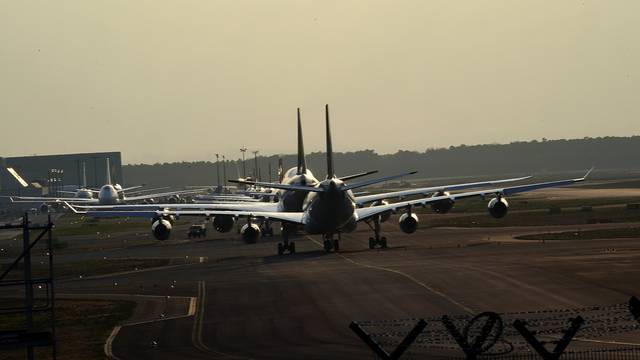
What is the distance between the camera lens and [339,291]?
5788 centimetres

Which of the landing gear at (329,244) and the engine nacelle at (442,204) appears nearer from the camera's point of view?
the landing gear at (329,244)

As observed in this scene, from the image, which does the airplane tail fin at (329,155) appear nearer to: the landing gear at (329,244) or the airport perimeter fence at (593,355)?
the landing gear at (329,244)

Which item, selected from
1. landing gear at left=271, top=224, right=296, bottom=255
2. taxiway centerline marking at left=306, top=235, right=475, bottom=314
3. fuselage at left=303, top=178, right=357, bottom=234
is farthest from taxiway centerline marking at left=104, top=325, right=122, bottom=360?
landing gear at left=271, top=224, right=296, bottom=255

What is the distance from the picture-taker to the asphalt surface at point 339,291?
141ft

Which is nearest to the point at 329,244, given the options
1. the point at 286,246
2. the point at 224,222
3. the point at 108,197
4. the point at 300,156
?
the point at 286,246

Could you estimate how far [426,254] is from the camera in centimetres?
7894

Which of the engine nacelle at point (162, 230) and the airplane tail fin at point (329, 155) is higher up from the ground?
the airplane tail fin at point (329, 155)

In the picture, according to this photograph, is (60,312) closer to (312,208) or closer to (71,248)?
(312,208)

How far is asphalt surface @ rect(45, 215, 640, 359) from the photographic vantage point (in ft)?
141

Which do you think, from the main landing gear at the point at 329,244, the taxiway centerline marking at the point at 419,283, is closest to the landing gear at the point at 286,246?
the main landing gear at the point at 329,244

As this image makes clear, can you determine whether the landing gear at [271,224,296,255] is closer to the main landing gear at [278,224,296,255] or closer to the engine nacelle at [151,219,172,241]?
the main landing gear at [278,224,296,255]

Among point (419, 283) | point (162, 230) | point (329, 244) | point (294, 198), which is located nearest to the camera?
point (419, 283)

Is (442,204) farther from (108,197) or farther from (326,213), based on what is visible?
(108,197)

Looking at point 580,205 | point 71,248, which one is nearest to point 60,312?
point 71,248
